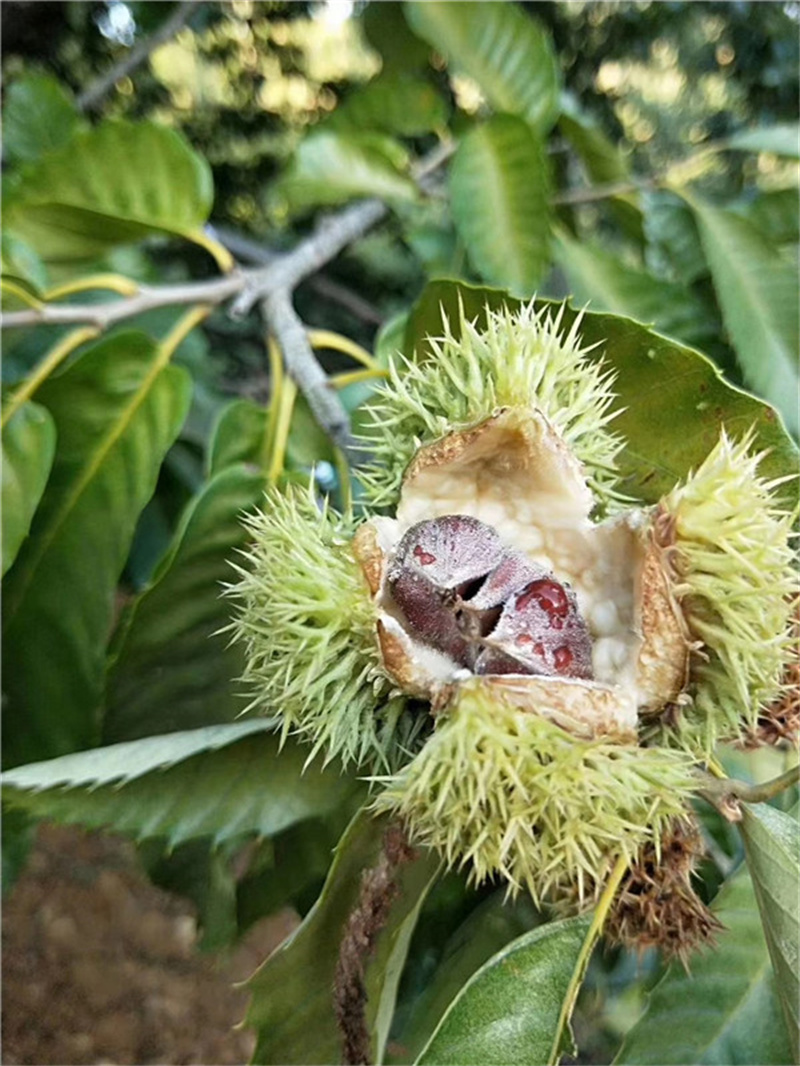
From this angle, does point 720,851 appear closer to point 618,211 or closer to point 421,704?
point 421,704

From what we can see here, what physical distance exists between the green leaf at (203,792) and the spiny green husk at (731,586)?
10.7 inches

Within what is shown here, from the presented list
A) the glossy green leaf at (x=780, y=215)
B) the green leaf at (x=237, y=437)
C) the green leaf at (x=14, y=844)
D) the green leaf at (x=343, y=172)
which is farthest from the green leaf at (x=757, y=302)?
the green leaf at (x=14, y=844)

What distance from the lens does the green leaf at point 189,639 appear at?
84 centimetres

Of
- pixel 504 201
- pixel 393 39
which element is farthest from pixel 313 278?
pixel 504 201

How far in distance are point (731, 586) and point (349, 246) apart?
114 cm

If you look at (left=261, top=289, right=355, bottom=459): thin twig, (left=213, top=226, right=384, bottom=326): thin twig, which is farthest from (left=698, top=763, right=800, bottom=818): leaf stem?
(left=213, top=226, right=384, bottom=326): thin twig

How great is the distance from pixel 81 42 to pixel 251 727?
1870mm

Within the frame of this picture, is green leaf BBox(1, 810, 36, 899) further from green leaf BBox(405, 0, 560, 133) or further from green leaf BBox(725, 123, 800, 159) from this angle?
green leaf BBox(725, 123, 800, 159)

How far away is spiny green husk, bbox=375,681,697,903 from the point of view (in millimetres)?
475

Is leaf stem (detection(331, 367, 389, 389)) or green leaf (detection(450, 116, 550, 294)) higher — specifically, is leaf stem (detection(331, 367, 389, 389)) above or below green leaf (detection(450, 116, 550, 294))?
below

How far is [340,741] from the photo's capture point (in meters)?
0.54

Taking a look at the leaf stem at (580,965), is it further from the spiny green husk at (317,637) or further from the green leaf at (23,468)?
the green leaf at (23,468)

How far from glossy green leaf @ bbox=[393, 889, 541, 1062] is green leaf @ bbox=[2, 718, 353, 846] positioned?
16 centimetres

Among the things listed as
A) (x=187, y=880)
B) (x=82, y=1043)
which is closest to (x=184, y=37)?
(x=187, y=880)
